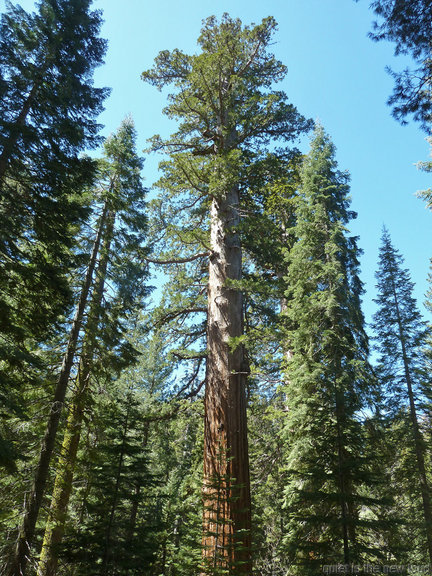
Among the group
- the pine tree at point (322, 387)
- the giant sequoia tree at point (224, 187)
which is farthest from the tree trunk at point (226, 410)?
the pine tree at point (322, 387)

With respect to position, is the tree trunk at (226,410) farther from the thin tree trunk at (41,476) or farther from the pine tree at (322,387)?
the thin tree trunk at (41,476)

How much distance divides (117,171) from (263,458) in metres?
9.99

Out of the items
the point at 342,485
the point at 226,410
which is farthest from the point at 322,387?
the point at 226,410

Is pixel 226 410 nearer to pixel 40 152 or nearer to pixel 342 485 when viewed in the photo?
pixel 342 485

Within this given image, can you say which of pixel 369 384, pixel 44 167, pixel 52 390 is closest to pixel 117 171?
pixel 44 167

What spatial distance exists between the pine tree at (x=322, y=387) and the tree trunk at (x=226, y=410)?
1491mm

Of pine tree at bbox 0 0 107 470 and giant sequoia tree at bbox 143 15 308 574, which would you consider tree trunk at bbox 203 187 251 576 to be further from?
pine tree at bbox 0 0 107 470

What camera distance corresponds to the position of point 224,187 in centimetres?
730

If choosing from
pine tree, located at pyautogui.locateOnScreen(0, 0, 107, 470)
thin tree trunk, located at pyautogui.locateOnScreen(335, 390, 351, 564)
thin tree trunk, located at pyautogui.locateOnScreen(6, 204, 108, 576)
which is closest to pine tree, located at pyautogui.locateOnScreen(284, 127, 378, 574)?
thin tree trunk, located at pyautogui.locateOnScreen(335, 390, 351, 564)

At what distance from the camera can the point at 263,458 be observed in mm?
10750

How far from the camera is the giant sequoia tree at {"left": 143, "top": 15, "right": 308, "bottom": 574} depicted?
5051mm

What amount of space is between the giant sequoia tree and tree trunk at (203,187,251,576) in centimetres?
2

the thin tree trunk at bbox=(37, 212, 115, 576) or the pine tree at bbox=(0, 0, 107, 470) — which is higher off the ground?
the pine tree at bbox=(0, 0, 107, 470)

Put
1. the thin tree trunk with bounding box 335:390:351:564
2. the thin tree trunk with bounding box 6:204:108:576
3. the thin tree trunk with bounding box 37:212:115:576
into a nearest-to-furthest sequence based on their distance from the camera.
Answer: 1. the thin tree trunk with bounding box 335:390:351:564
2. the thin tree trunk with bounding box 6:204:108:576
3. the thin tree trunk with bounding box 37:212:115:576
